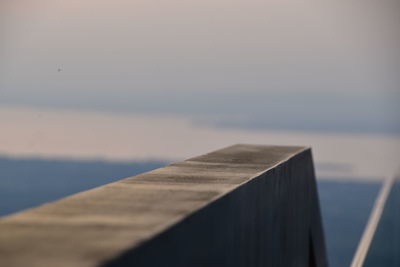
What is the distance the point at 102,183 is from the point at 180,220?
617 inches

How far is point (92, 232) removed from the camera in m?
1.63

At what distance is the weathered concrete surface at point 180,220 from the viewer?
1.50m

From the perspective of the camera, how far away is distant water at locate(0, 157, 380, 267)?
14352 mm

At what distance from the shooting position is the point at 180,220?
177cm

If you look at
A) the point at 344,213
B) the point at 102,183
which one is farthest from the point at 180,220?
the point at 344,213

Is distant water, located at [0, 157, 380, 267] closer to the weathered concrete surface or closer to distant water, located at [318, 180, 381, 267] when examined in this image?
distant water, located at [318, 180, 381, 267]

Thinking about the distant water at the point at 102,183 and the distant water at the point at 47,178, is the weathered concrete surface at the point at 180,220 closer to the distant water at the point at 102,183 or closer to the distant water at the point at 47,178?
the distant water at the point at 47,178

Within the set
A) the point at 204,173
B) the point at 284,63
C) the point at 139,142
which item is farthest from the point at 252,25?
the point at 204,173

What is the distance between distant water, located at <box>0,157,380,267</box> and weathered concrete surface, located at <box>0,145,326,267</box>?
32.5 ft

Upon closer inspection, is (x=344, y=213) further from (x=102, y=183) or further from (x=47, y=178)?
(x=47, y=178)

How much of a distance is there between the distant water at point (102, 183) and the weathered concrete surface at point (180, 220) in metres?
9.89

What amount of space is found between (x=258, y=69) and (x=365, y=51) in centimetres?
939

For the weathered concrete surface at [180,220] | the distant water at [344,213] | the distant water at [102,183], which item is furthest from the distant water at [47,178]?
the weathered concrete surface at [180,220]

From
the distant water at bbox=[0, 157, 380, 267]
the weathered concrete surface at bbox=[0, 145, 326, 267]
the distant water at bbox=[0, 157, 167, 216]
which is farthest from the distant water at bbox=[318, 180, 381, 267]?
the weathered concrete surface at bbox=[0, 145, 326, 267]
